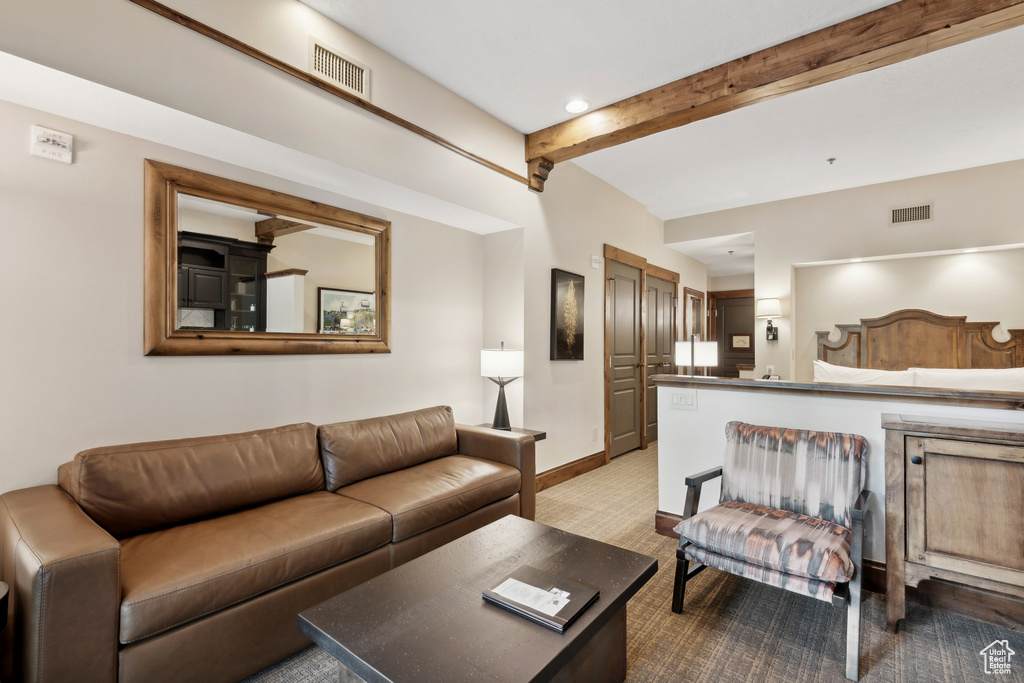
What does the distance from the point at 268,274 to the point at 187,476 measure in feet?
3.68

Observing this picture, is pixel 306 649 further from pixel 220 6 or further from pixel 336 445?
pixel 220 6

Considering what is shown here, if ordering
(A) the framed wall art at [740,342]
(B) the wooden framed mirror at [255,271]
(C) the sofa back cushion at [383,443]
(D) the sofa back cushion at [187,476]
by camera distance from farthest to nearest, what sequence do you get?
(A) the framed wall art at [740,342], (C) the sofa back cushion at [383,443], (B) the wooden framed mirror at [255,271], (D) the sofa back cushion at [187,476]

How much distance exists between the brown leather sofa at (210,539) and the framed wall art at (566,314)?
152 centimetres

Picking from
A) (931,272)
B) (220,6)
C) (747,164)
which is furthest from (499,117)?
(931,272)

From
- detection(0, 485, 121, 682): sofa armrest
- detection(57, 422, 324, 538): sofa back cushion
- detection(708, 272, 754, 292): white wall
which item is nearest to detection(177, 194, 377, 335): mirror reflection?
detection(57, 422, 324, 538): sofa back cushion

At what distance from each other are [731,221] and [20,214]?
608 cm

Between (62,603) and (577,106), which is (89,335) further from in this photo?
(577,106)

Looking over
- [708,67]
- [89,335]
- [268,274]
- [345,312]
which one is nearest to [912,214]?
[708,67]

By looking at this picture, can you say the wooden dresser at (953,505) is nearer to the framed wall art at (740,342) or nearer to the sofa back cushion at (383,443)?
the sofa back cushion at (383,443)

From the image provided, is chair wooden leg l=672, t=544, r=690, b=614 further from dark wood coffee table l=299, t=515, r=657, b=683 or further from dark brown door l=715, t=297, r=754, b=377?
dark brown door l=715, t=297, r=754, b=377

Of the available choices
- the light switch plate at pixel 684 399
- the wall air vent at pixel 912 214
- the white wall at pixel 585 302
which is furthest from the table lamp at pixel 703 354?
the wall air vent at pixel 912 214

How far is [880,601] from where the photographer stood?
2.24 m

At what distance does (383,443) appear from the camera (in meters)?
2.78

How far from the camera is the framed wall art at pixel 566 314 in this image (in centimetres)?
407
